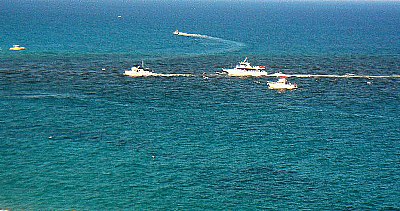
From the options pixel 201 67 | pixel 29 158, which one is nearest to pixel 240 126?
pixel 29 158

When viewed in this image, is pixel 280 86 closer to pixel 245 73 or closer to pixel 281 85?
pixel 281 85

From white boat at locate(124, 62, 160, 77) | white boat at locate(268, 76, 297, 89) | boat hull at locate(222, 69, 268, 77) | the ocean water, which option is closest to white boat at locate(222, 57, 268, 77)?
boat hull at locate(222, 69, 268, 77)

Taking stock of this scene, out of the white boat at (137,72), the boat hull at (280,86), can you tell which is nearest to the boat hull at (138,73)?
the white boat at (137,72)

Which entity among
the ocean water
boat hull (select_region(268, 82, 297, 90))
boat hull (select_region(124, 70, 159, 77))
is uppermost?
boat hull (select_region(124, 70, 159, 77))

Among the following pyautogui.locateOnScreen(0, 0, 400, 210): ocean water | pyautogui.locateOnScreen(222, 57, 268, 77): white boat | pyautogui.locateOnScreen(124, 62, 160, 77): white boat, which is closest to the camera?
pyautogui.locateOnScreen(0, 0, 400, 210): ocean water

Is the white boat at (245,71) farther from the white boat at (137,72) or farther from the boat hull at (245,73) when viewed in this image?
the white boat at (137,72)

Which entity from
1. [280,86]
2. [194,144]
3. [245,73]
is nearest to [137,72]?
[245,73]

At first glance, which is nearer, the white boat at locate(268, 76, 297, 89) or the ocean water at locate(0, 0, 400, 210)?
the ocean water at locate(0, 0, 400, 210)

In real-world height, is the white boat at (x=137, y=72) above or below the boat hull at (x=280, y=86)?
above

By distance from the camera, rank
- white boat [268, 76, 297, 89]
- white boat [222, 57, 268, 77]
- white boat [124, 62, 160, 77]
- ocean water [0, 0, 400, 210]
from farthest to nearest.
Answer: white boat [222, 57, 268, 77], white boat [124, 62, 160, 77], white boat [268, 76, 297, 89], ocean water [0, 0, 400, 210]

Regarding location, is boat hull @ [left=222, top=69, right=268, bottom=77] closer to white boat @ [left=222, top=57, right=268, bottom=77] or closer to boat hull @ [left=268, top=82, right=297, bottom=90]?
white boat @ [left=222, top=57, right=268, bottom=77]

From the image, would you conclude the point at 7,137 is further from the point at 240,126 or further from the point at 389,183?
the point at 389,183
